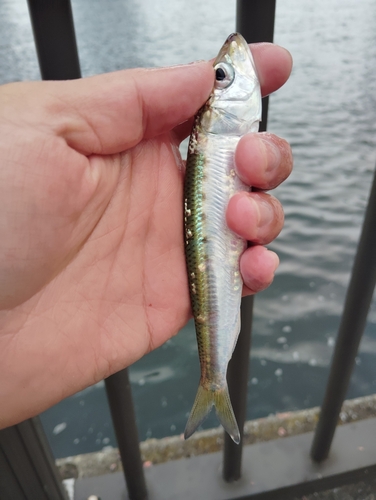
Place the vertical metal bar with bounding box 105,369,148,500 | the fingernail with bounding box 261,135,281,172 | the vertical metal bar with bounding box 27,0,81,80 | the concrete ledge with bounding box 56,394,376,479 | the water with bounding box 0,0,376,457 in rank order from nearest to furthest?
the vertical metal bar with bounding box 27,0,81,80 → the fingernail with bounding box 261,135,281,172 → the vertical metal bar with bounding box 105,369,148,500 → the concrete ledge with bounding box 56,394,376,479 → the water with bounding box 0,0,376,457

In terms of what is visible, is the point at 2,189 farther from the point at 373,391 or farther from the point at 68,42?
the point at 373,391

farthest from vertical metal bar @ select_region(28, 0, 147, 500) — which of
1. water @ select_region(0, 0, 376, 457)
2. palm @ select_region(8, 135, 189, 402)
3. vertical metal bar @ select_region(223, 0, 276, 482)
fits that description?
water @ select_region(0, 0, 376, 457)

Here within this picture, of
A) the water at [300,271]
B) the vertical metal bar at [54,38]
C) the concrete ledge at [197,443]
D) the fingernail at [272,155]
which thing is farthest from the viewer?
the water at [300,271]

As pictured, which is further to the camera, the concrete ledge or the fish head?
the concrete ledge

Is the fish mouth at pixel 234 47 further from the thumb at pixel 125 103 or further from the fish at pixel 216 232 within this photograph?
the thumb at pixel 125 103

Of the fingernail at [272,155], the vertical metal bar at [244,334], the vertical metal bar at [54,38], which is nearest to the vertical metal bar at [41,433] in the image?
the vertical metal bar at [54,38]

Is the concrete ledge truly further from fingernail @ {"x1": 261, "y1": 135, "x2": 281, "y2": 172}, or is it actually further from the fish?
fingernail @ {"x1": 261, "y1": 135, "x2": 281, "y2": 172}

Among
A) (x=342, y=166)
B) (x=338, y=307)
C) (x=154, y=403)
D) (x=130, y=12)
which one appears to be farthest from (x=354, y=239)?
(x=130, y=12)
